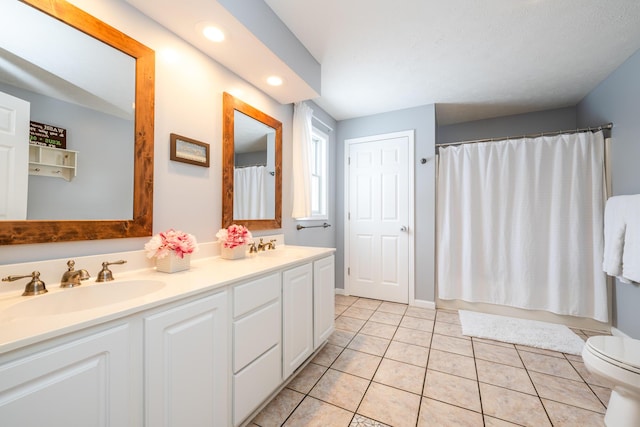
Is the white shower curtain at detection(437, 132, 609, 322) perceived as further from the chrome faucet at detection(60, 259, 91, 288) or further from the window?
the chrome faucet at detection(60, 259, 91, 288)

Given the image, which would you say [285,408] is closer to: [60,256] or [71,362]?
[71,362]

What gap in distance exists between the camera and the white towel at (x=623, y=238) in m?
1.91

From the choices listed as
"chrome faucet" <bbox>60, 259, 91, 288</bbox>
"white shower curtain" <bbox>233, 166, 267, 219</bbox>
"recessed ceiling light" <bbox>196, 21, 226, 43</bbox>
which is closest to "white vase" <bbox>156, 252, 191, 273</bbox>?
"chrome faucet" <bbox>60, 259, 91, 288</bbox>

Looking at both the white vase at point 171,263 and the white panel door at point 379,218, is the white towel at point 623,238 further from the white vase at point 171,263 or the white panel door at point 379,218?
the white vase at point 171,263

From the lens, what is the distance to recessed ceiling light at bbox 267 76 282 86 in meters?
2.02

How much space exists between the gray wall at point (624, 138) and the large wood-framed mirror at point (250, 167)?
2959 mm

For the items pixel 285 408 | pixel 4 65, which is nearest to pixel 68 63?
pixel 4 65

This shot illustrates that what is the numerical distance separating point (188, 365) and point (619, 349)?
2.19 m

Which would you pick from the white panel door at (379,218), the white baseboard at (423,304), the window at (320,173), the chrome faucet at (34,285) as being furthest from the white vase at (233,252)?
the white baseboard at (423,304)

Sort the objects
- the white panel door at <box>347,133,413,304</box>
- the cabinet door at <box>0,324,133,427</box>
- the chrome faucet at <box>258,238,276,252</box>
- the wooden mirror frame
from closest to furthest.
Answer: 1. the cabinet door at <box>0,324,133,427</box>
2. the wooden mirror frame
3. the chrome faucet at <box>258,238,276,252</box>
4. the white panel door at <box>347,133,413,304</box>

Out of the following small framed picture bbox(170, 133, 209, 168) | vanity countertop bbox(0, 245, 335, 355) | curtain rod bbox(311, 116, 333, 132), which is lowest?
vanity countertop bbox(0, 245, 335, 355)

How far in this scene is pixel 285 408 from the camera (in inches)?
59.2

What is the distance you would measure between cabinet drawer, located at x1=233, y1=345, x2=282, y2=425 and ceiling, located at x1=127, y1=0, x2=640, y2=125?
1.89m

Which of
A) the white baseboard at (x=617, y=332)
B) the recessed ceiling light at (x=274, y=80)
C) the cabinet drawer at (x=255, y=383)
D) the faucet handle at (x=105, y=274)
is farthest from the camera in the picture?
the white baseboard at (x=617, y=332)
